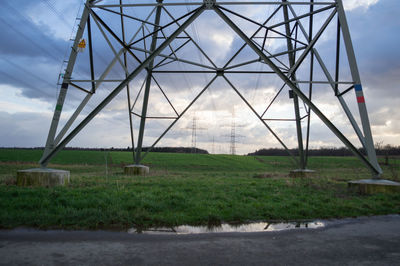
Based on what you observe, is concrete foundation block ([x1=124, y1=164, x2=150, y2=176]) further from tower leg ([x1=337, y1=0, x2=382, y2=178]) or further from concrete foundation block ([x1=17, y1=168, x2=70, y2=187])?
tower leg ([x1=337, y1=0, x2=382, y2=178])

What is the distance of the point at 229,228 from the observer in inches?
225

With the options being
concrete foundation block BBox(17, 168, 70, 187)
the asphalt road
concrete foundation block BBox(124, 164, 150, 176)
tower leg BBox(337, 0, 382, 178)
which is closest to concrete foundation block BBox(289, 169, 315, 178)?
tower leg BBox(337, 0, 382, 178)

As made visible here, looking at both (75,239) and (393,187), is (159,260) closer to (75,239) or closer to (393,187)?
(75,239)

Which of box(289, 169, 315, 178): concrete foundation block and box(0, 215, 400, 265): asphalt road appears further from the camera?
box(289, 169, 315, 178): concrete foundation block

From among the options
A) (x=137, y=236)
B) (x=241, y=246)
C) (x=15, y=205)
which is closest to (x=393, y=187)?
(x=241, y=246)

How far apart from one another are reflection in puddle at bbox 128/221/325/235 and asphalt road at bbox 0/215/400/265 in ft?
0.94

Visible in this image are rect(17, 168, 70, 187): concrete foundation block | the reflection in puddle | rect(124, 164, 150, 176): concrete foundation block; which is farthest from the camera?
rect(124, 164, 150, 176): concrete foundation block

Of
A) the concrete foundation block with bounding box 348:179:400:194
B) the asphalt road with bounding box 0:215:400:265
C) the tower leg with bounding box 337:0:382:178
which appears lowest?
the asphalt road with bounding box 0:215:400:265

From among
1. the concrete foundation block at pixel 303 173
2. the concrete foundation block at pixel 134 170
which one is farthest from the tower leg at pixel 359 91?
the concrete foundation block at pixel 134 170

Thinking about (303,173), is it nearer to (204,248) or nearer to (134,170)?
(134,170)

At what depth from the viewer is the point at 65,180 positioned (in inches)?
412

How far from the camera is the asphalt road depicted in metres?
3.82

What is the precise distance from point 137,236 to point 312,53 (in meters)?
14.4

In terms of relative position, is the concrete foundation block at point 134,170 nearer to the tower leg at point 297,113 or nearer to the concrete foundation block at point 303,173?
the concrete foundation block at point 303,173
